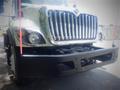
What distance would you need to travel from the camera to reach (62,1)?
1938 millimetres

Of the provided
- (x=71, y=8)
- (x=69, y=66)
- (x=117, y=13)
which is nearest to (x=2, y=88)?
(x=69, y=66)

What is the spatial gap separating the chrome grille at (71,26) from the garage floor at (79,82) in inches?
21.3

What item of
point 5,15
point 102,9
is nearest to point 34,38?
point 5,15

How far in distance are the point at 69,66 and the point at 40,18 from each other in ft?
1.78

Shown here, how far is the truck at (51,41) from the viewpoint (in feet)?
5.06

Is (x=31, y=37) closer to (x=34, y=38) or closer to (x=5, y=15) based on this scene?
(x=34, y=38)

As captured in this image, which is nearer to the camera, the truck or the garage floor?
the truck

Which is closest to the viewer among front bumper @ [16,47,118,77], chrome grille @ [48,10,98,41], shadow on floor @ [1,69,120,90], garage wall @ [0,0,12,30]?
front bumper @ [16,47,118,77]

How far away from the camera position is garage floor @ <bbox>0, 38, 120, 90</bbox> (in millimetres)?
1938

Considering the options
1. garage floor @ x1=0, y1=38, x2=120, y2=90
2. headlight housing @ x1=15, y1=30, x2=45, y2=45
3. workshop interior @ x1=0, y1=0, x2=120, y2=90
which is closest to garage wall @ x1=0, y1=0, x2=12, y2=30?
workshop interior @ x1=0, y1=0, x2=120, y2=90

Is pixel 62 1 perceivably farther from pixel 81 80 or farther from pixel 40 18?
pixel 81 80

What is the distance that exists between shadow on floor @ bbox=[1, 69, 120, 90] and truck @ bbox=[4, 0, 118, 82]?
278 mm

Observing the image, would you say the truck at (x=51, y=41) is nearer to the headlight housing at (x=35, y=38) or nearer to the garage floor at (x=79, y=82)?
the headlight housing at (x=35, y=38)

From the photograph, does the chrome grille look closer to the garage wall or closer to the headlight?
the headlight
